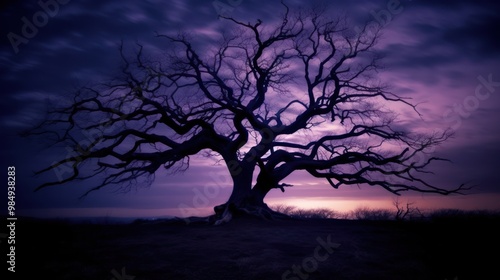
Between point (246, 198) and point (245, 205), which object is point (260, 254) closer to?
point (245, 205)

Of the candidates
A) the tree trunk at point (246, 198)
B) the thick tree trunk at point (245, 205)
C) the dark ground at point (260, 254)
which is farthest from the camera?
the tree trunk at point (246, 198)

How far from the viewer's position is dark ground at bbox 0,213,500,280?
7.23 metres

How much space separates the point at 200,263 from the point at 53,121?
36.4 feet

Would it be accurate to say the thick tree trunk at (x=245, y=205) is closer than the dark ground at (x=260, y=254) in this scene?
No

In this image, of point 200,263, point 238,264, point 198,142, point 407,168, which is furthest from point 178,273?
point 407,168

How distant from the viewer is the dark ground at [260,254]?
723 centimetres

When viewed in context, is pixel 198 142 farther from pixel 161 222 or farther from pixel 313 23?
pixel 313 23

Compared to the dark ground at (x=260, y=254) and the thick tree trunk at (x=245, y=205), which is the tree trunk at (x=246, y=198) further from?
the dark ground at (x=260, y=254)

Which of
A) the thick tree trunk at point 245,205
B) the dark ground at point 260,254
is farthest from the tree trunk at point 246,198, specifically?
the dark ground at point 260,254

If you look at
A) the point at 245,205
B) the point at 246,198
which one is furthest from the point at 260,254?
the point at 246,198

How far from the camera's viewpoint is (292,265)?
25.0 feet

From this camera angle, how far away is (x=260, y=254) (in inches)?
336

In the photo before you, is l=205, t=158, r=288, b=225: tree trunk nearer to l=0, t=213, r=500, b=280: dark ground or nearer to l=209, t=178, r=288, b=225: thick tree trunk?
l=209, t=178, r=288, b=225: thick tree trunk

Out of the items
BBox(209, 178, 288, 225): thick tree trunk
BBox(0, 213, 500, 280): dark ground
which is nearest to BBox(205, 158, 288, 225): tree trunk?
BBox(209, 178, 288, 225): thick tree trunk
